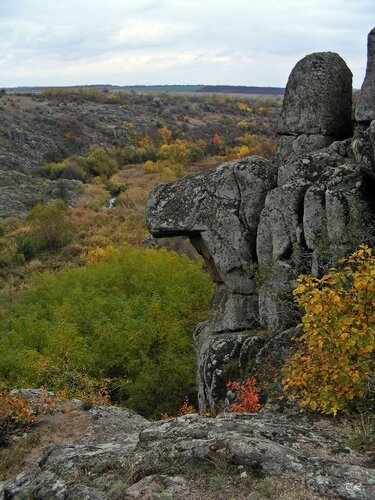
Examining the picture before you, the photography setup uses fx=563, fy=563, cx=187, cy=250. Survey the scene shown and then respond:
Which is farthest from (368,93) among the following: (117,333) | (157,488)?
(117,333)

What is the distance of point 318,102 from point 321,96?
168mm

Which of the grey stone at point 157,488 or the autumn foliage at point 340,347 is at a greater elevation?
the autumn foliage at point 340,347

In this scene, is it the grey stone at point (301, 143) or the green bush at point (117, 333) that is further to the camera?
the green bush at point (117, 333)

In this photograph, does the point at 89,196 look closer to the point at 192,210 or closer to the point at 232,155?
the point at 232,155

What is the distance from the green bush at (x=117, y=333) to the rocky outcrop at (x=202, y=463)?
722 centimetres

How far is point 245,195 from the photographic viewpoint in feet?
47.9

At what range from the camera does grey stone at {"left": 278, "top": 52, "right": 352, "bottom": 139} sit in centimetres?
1477

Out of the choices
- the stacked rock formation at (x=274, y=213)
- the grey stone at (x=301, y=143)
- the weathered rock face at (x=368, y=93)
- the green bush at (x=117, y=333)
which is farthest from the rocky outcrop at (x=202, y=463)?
the grey stone at (x=301, y=143)

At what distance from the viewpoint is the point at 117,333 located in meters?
20.3

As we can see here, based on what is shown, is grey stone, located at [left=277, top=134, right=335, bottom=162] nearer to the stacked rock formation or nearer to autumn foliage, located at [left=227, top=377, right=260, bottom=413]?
the stacked rock formation

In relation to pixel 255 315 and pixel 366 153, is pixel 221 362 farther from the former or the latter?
pixel 366 153

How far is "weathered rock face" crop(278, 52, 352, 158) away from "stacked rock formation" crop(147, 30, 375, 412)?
3 cm

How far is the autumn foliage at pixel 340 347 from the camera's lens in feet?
25.7

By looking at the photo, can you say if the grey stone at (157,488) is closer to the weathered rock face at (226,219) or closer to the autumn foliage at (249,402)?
the autumn foliage at (249,402)
